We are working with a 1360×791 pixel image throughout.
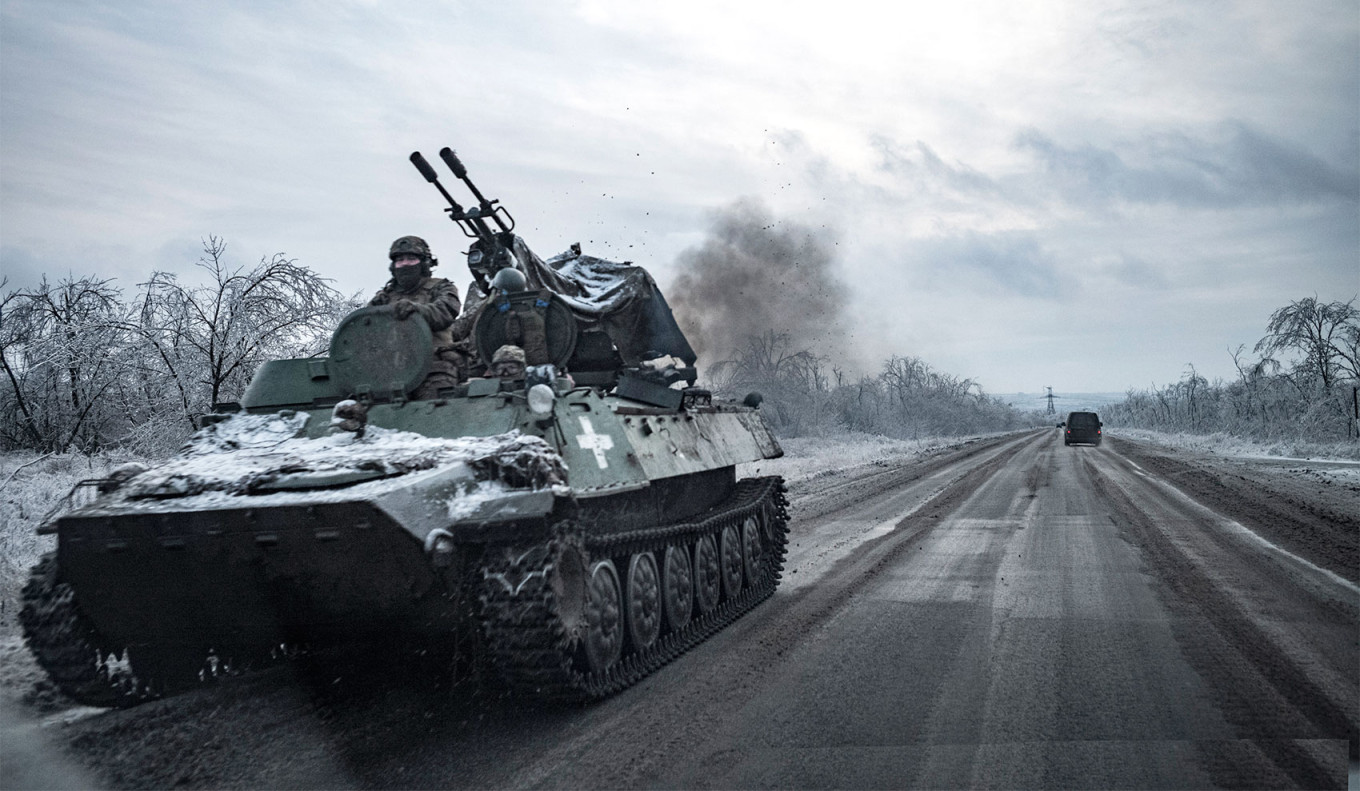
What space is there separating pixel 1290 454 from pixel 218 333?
103ft

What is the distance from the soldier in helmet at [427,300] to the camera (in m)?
7.36

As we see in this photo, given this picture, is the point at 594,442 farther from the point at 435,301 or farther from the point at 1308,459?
the point at 1308,459

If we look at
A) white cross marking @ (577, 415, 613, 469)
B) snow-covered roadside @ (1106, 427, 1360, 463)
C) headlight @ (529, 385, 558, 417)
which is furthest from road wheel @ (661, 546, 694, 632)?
snow-covered roadside @ (1106, 427, 1360, 463)

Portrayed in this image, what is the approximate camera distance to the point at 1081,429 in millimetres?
48594

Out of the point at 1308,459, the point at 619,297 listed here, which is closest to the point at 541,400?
the point at 619,297

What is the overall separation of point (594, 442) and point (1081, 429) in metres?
46.2

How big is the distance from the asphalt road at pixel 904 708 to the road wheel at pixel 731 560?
379mm

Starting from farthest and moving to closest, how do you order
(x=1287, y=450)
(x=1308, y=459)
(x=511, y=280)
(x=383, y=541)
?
(x=1287, y=450), (x=1308, y=459), (x=511, y=280), (x=383, y=541)

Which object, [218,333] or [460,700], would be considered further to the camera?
[218,333]

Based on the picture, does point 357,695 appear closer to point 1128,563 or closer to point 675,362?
point 675,362

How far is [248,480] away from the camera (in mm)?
5613

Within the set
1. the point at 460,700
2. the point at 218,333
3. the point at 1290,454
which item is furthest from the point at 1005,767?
the point at 1290,454

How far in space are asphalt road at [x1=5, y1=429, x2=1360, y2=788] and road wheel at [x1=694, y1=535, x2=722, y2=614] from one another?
389 millimetres

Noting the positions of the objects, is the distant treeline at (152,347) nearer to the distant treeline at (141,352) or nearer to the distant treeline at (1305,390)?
the distant treeline at (141,352)
